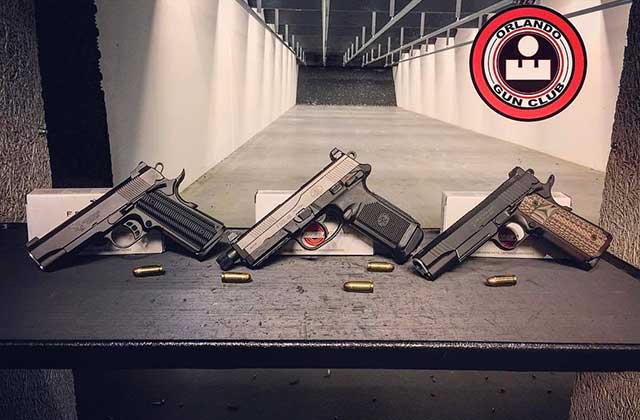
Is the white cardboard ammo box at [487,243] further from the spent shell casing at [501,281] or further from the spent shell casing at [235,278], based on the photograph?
the spent shell casing at [235,278]

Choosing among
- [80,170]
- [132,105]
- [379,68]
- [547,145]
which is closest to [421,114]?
[379,68]

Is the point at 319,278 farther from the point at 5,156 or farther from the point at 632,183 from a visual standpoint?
the point at 5,156

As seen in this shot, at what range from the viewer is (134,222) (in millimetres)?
1491

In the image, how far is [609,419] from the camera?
1395 mm

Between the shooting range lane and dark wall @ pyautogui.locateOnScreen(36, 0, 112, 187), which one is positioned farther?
dark wall @ pyautogui.locateOnScreen(36, 0, 112, 187)

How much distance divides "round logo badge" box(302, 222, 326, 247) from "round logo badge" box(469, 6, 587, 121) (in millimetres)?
816

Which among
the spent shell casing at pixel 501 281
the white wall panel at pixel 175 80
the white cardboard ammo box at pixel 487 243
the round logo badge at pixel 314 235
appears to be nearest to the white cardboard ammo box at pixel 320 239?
the round logo badge at pixel 314 235

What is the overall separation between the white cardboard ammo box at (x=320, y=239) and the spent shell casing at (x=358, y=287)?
0.82 ft

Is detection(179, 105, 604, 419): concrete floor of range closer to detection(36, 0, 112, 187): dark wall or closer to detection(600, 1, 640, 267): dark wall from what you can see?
detection(600, 1, 640, 267): dark wall

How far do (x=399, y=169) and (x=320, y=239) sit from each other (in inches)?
146

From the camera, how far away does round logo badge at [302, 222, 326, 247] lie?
1520mm

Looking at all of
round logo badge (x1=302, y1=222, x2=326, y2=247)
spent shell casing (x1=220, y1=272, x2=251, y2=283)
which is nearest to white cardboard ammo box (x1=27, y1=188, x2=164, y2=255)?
spent shell casing (x1=220, y1=272, x2=251, y2=283)

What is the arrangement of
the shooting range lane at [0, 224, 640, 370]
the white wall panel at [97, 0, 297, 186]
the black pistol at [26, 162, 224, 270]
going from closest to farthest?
1. the shooting range lane at [0, 224, 640, 370]
2. the black pistol at [26, 162, 224, 270]
3. the white wall panel at [97, 0, 297, 186]

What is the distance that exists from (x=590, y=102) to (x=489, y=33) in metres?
4.18
